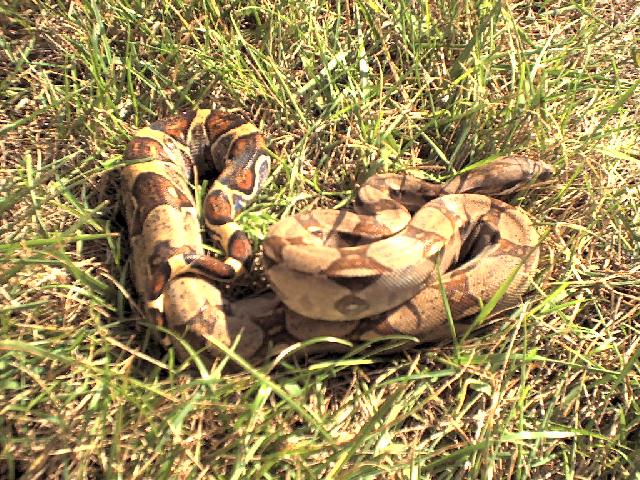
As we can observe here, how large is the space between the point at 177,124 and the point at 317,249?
2053 mm

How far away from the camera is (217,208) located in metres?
4.35

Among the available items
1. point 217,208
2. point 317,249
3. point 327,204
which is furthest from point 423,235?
point 217,208

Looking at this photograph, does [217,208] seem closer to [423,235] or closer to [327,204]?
[327,204]

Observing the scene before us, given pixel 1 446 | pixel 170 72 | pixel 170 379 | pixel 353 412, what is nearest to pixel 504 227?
pixel 353 412

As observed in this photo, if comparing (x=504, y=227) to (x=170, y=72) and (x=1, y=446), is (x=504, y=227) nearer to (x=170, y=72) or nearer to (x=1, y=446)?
(x=170, y=72)

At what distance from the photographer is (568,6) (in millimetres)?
5324

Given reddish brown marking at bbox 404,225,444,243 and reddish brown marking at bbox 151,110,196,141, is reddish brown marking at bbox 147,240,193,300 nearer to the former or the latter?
reddish brown marking at bbox 151,110,196,141

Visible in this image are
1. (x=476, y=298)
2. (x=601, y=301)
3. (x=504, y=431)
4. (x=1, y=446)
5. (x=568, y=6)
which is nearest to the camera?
(x=1, y=446)

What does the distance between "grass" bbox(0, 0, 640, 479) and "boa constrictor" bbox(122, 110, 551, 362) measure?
0.65 ft

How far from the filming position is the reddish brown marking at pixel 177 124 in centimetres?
467

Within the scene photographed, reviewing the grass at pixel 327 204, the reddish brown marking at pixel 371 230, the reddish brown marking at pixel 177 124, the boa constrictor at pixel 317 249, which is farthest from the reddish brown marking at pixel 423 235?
the reddish brown marking at pixel 177 124

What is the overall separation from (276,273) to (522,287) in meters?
1.68

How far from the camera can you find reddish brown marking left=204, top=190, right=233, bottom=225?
429cm

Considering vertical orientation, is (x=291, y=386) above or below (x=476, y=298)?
below
